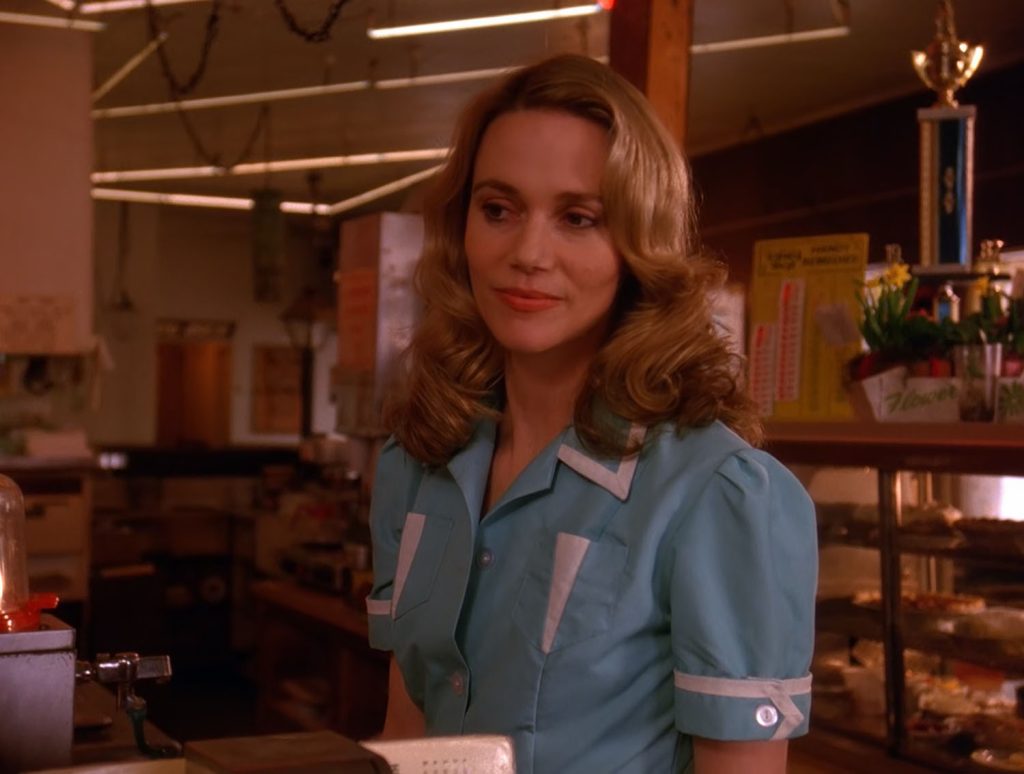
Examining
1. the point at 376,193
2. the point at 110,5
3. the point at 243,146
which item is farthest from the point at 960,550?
the point at 376,193

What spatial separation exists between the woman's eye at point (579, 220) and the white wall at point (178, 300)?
12.1 meters

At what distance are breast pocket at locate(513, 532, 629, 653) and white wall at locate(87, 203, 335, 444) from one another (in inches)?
480

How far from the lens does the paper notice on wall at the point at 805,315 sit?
3717 millimetres

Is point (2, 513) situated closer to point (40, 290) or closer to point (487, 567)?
point (487, 567)

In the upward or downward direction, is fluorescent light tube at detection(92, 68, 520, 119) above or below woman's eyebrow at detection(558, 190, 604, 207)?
above

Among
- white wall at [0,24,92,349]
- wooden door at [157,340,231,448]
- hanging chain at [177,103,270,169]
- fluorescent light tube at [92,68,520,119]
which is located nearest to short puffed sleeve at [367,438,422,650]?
fluorescent light tube at [92,68,520,119]

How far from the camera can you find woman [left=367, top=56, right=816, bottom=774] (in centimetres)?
139

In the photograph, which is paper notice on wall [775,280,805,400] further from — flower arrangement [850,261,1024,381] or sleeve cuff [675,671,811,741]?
sleeve cuff [675,671,811,741]

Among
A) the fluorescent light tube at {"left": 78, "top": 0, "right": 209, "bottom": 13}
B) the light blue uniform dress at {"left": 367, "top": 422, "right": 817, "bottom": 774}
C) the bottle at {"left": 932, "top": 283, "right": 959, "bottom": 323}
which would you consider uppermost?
the fluorescent light tube at {"left": 78, "top": 0, "right": 209, "bottom": 13}

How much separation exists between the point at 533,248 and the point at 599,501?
0.29 meters

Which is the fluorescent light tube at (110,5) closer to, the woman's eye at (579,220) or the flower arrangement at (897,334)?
the flower arrangement at (897,334)

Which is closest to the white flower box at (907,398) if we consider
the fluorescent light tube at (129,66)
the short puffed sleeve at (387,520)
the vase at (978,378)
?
the vase at (978,378)

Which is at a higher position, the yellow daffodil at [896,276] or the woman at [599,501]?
the yellow daffodil at [896,276]

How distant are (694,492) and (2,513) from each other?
2.86 feet
